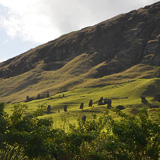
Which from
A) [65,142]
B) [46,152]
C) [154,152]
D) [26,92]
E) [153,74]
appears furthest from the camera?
[26,92]

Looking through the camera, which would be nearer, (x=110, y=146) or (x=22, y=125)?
(x=110, y=146)

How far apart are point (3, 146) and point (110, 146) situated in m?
8.41

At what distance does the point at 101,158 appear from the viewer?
19172mm

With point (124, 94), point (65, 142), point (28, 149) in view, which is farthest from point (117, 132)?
point (124, 94)

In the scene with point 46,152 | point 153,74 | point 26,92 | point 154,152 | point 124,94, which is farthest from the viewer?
point 26,92

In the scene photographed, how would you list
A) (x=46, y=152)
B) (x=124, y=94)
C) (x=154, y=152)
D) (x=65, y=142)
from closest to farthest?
(x=154, y=152) → (x=46, y=152) → (x=65, y=142) → (x=124, y=94)

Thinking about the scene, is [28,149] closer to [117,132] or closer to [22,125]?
[22,125]

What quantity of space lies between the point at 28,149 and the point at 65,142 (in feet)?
11.2

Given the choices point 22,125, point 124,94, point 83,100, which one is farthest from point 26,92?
point 22,125

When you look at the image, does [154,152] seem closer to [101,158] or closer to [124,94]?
[101,158]

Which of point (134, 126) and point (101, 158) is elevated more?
point (134, 126)

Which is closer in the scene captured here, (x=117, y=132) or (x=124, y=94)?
(x=117, y=132)

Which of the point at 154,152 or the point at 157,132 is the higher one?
the point at 157,132

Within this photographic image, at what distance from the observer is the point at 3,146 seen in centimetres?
1961
